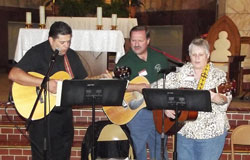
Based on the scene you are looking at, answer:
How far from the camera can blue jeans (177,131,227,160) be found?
11.3 feet

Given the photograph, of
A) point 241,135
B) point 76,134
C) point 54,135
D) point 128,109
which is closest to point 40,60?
point 54,135

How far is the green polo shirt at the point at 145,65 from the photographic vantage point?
4133 mm

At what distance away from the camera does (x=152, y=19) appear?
10547 millimetres

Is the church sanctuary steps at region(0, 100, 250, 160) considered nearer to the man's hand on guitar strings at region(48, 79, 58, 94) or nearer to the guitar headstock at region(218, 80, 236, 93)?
the man's hand on guitar strings at region(48, 79, 58, 94)

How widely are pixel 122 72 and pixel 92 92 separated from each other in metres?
0.51

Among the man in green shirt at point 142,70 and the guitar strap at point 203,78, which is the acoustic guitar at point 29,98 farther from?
the guitar strap at point 203,78

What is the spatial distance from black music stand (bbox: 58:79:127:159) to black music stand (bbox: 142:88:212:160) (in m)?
0.27

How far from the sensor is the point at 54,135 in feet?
12.8

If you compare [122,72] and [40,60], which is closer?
[40,60]

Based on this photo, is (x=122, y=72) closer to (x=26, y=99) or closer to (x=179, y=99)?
(x=179, y=99)

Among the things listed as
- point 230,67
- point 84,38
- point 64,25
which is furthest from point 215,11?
point 64,25

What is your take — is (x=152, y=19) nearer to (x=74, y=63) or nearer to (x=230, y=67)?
(x=230, y=67)

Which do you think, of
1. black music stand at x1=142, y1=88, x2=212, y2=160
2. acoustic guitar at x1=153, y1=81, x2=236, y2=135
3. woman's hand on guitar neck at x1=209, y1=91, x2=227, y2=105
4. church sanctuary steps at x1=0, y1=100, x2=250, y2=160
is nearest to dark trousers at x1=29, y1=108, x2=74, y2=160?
acoustic guitar at x1=153, y1=81, x2=236, y2=135

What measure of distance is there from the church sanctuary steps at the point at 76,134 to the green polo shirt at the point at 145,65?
1555 mm
